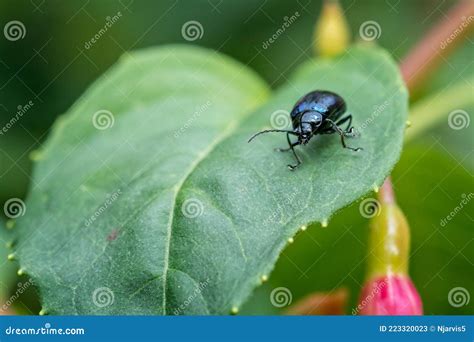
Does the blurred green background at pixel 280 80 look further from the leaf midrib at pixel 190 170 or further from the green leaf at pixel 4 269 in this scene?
the leaf midrib at pixel 190 170

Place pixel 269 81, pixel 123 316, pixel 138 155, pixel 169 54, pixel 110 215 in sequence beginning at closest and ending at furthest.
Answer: pixel 123 316, pixel 110 215, pixel 138 155, pixel 169 54, pixel 269 81

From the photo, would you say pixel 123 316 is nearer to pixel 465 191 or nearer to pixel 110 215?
pixel 110 215

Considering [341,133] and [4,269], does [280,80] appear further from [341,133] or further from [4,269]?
[4,269]

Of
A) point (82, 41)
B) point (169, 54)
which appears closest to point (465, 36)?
point (169, 54)

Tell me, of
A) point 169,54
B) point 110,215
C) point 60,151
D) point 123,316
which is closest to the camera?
point 123,316

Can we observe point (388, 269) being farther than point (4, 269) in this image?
No

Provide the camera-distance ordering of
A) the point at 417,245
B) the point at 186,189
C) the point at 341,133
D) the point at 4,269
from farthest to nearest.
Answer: the point at 4,269 → the point at 417,245 → the point at 341,133 → the point at 186,189

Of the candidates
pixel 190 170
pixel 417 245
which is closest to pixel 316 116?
pixel 190 170
